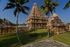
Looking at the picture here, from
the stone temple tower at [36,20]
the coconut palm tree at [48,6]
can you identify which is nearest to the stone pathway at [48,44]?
the coconut palm tree at [48,6]

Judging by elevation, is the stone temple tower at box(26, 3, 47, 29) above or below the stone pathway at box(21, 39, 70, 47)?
above

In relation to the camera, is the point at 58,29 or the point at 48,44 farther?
the point at 58,29

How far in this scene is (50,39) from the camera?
123ft

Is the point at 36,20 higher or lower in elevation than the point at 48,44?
higher

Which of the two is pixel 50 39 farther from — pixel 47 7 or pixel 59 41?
pixel 47 7

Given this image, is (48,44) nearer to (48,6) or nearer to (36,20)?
(48,6)

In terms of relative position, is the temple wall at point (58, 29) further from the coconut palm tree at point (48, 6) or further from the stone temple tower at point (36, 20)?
the stone temple tower at point (36, 20)

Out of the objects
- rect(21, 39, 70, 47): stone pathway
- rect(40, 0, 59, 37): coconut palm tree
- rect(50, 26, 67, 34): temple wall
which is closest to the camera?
rect(21, 39, 70, 47): stone pathway

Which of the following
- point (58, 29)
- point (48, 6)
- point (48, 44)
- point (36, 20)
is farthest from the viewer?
point (36, 20)

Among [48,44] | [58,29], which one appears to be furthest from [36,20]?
[48,44]

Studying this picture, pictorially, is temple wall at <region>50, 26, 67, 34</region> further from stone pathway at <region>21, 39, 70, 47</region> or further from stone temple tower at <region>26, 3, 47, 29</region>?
stone temple tower at <region>26, 3, 47, 29</region>

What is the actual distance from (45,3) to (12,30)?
14050mm

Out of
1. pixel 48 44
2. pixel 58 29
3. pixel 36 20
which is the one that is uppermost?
pixel 36 20

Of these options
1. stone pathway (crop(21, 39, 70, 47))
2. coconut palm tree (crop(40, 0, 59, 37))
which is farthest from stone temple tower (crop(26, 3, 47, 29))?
stone pathway (crop(21, 39, 70, 47))
